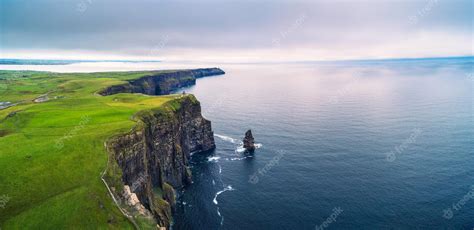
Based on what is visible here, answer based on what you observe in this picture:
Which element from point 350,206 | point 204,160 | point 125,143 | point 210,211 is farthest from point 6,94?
point 350,206

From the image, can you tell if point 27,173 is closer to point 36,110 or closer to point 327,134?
point 36,110

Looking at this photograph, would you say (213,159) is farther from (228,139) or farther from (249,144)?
(228,139)

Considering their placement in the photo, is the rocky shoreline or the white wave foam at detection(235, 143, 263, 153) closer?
the rocky shoreline

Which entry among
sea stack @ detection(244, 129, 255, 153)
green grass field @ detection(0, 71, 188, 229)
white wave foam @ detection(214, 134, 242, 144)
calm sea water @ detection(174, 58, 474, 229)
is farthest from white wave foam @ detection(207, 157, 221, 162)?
green grass field @ detection(0, 71, 188, 229)

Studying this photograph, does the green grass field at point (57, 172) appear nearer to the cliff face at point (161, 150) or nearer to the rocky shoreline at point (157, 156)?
the rocky shoreline at point (157, 156)

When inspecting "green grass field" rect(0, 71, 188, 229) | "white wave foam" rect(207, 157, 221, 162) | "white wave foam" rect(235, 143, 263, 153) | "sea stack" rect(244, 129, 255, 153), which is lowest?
"white wave foam" rect(207, 157, 221, 162)

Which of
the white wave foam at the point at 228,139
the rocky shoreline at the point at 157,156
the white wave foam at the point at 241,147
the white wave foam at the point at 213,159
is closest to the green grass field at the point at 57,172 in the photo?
the rocky shoreline at the point at 157,156

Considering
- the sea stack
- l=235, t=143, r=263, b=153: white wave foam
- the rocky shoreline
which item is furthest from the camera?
l=235, t=143, r=263, b=153: white wave foam

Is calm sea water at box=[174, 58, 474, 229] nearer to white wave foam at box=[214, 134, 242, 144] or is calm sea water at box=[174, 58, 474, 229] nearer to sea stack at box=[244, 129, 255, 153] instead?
white wave foam at box=[214, 134, 242, 144]

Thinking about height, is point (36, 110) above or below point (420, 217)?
above
